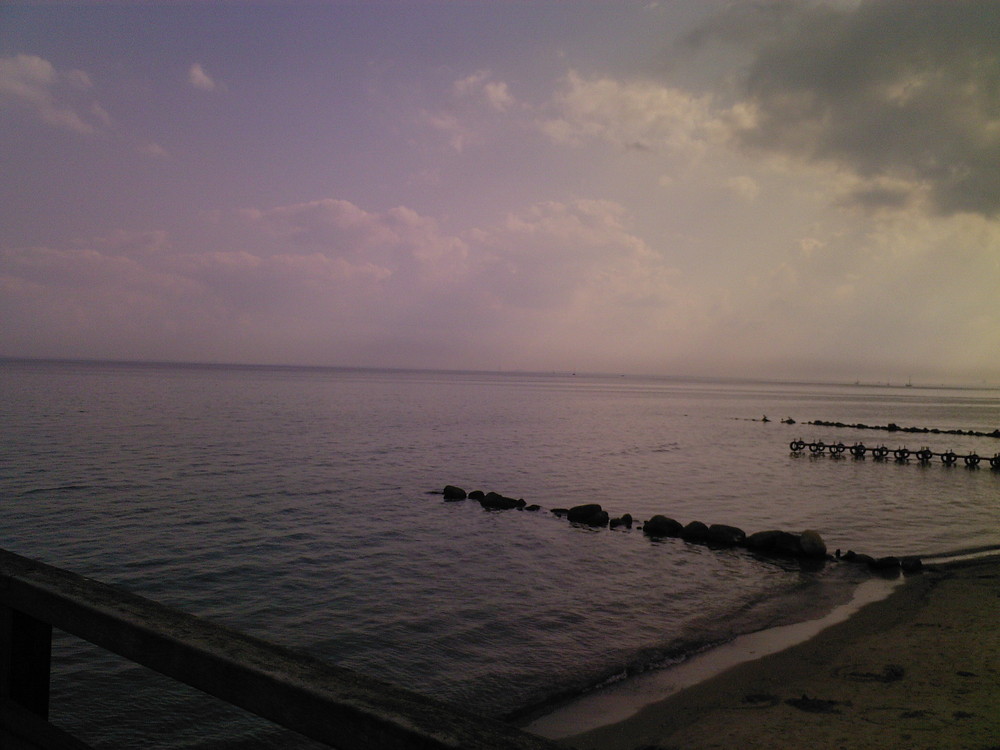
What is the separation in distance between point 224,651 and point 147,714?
9.86m

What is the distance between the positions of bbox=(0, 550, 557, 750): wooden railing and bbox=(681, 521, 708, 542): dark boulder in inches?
874

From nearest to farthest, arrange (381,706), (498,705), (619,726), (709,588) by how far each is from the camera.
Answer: (381,706) → (619,726) → (498,705) → (709,588)

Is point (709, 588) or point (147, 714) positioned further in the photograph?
point (709, 588)

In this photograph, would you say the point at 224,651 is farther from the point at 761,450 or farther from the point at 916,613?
the point at 761,450

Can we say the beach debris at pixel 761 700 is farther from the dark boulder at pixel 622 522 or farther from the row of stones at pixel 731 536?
the dark boulder at pixel 622 522

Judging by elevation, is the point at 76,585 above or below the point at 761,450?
above

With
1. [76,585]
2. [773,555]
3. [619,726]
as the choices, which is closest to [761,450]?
[773,555]

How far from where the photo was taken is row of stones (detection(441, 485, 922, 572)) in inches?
757

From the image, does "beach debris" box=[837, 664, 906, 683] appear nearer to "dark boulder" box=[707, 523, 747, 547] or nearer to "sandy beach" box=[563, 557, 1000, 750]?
"sandy beach" box=[563, 557, 1000, 750]

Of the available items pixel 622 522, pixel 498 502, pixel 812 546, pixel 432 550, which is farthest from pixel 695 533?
pixel 432 550

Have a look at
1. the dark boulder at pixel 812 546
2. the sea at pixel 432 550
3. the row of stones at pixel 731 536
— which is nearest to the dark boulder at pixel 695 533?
the row of stones at pixel 731 536

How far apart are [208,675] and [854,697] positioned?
1137 cm

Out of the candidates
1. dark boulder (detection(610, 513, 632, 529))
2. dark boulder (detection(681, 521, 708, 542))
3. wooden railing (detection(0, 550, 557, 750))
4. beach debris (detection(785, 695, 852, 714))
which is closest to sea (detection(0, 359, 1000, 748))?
dark boulder (detection(681, 521, 708, 542))

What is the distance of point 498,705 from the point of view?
10.0 meters
